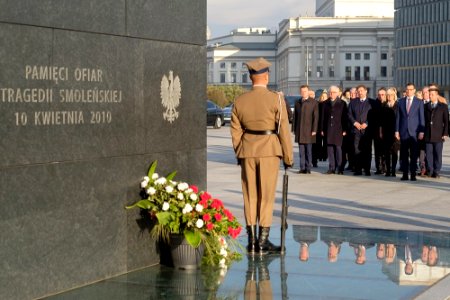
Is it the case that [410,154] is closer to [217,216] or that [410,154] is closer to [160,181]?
[217,216]

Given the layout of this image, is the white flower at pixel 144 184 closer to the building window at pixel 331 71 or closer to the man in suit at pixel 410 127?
the man in suit at pixel 410 127

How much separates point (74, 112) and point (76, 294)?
138 cm

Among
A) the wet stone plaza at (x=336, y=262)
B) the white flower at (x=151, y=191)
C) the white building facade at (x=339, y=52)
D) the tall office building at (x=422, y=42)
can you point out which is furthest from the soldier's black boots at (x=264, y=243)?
the white building facade at (x=339, y=52)

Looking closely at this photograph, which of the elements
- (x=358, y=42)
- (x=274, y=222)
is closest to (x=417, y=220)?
(x=274, y=222)

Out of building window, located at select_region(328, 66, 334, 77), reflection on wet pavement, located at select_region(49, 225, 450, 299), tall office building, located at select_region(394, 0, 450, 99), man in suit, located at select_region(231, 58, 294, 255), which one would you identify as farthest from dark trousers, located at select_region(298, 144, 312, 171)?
building window, located at select_region(328, 66, 334, 77)

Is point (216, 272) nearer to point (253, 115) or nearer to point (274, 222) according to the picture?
point (253, 115)

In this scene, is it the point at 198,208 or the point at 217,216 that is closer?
the point at 198,208

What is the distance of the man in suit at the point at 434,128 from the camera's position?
21203 mm

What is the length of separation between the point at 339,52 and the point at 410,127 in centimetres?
15694

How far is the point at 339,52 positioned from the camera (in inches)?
6939

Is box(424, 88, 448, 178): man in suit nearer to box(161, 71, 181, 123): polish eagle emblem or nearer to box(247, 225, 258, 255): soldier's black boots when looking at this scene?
box(247, 225, 258, 255): soldier's black boots

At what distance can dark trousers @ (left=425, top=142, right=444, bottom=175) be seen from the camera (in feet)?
70.0

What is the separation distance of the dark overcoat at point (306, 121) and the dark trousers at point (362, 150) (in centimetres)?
92

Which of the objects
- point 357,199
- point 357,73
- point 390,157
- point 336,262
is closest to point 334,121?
point 390,157
